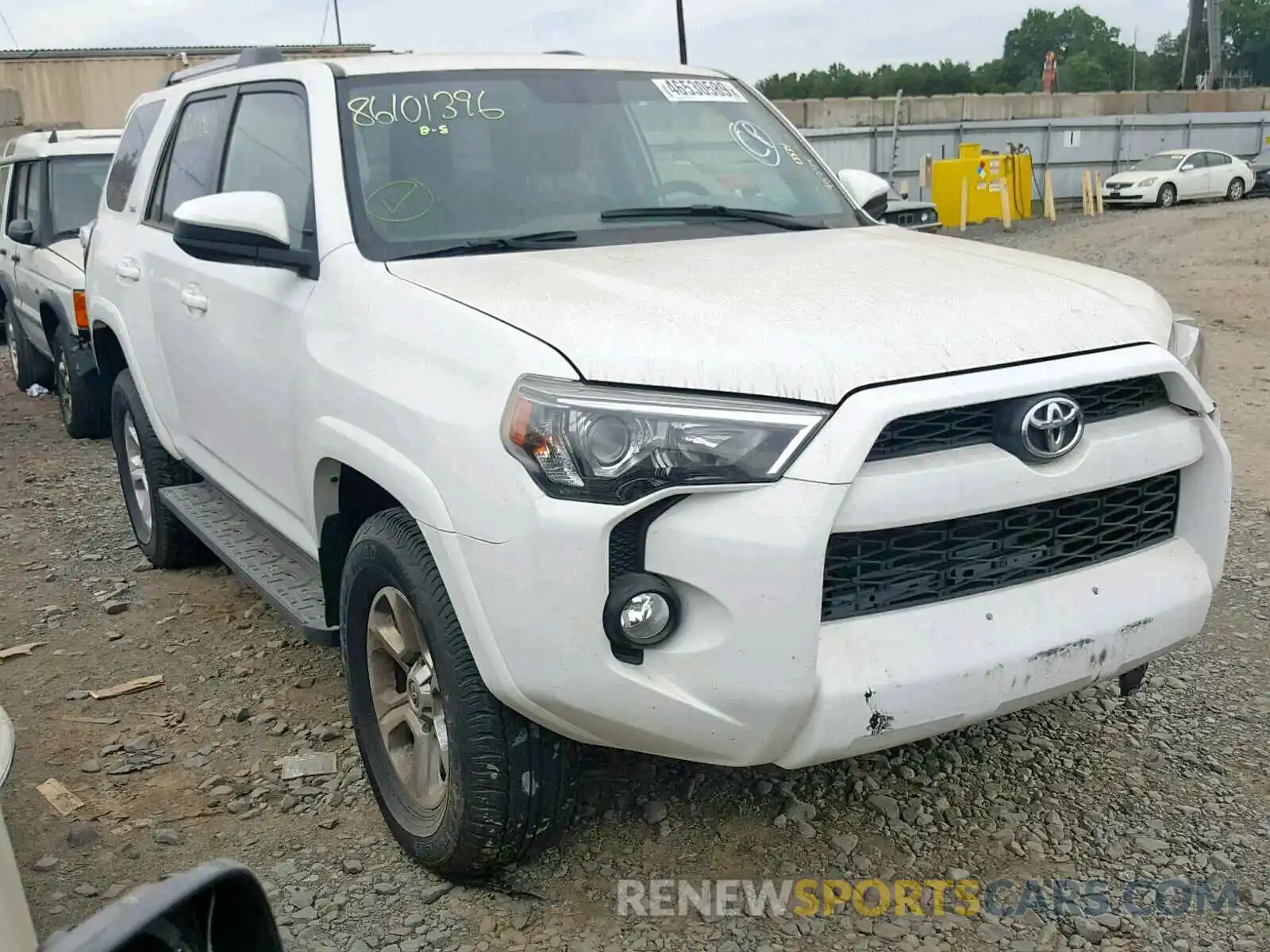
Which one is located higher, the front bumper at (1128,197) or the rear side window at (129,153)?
the rear side window at (129,153)

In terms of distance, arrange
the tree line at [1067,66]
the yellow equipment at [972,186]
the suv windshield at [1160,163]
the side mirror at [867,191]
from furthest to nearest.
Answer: the tree line at [1067,66], the suv windshield at [1160,163], the yellow equipment at [972,186], the side mirror at [867,191]

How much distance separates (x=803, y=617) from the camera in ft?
7.25

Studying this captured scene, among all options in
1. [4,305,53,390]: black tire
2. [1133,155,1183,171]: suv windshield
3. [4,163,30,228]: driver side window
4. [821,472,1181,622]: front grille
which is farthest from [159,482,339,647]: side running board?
[1133,155,1183,171]: suv windshield

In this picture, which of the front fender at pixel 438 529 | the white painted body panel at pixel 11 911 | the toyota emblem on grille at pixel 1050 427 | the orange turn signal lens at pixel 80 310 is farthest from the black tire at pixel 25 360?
the white painted body panel at pixel 11 911

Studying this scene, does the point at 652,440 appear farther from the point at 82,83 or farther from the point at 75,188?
the point at 82,83

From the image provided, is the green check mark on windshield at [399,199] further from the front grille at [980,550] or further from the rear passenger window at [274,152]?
the front grille at [980,550]

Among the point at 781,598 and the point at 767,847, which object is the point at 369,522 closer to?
the point at 781,598

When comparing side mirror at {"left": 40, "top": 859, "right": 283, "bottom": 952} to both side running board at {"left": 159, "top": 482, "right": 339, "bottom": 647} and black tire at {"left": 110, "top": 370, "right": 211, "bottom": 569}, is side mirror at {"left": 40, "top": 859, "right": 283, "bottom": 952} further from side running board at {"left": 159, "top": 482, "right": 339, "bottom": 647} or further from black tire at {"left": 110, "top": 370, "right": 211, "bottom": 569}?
black tire at {"left": 110, "top": 370, "right": 211, "bottom": 569}

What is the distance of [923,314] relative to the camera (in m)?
2.49

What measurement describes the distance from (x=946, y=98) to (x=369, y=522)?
28.6 metres

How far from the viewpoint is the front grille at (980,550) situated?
2.36 meters

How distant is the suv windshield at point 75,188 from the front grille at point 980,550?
7558 millimetres

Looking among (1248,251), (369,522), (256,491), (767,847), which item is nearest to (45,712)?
(256,491)

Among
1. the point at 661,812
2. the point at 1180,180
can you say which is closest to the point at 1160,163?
the point at 1180,180
